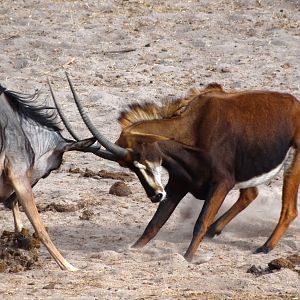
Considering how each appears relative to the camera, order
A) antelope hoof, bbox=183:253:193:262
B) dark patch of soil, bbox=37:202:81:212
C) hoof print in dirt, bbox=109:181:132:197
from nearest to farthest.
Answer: antelope hoof, bbox=183:253:193:262, dark patch of soil, bbox=37:202:81:212, hoof print in dirt, bbox=109:181:132:197

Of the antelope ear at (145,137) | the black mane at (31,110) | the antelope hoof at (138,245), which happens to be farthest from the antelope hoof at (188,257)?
the black mane at (31,110)

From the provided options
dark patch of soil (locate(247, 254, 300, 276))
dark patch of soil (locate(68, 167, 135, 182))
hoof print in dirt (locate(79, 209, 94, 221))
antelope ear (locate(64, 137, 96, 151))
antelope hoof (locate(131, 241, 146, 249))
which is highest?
antelope ear (locate(64, 137, 96, 151))

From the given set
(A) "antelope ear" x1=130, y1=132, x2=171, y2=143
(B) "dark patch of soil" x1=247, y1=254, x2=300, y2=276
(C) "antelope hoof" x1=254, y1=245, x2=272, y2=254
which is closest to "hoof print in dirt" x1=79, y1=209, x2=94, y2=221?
(A) "antelope ear" x1=130, y1=132, x2=171, y2=143

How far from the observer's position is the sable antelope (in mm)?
10453

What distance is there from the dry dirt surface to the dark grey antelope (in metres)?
0.46

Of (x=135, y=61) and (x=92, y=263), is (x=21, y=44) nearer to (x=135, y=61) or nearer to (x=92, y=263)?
(x=135, y=61)

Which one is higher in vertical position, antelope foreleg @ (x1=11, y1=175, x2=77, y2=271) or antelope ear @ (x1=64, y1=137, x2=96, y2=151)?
antelope ear @ (x1=64, y1=137, x2=96, y2=151)

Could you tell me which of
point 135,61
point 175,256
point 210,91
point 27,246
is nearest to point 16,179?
point 27,246

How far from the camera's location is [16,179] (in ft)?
31.7

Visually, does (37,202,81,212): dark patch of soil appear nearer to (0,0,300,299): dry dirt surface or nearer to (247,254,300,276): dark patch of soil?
(0,0,300,299): dry dirt surface

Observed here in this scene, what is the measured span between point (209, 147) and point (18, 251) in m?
1.89

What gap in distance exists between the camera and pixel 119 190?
12.4m

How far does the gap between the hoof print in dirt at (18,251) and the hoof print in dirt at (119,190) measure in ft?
7.35

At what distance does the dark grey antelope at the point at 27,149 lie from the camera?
9.67 m
